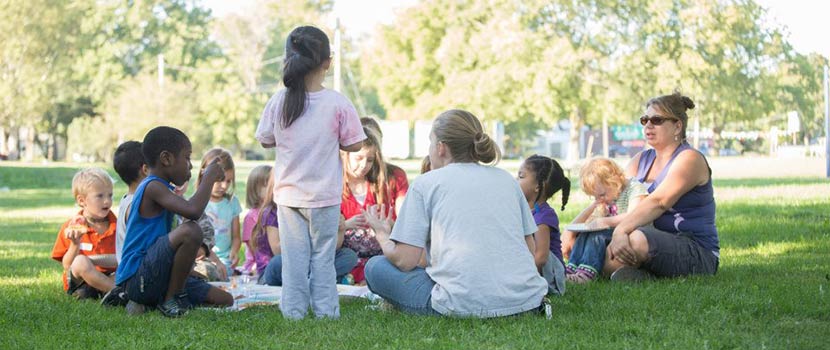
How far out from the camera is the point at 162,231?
5.85m

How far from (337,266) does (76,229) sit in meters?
1.74

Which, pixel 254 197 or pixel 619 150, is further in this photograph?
pixel 619 150

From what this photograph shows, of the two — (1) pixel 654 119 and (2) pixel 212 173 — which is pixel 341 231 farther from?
(1) pixel 654 119

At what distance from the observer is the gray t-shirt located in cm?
515

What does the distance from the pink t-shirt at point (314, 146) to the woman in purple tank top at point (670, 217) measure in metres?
2.13

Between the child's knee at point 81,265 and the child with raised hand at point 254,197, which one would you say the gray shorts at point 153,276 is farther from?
the child with raised hand at point 254,197

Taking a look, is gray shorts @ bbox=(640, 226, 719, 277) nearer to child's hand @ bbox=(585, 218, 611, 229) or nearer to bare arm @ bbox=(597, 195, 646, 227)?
bare arm @ bbox=(597, 195, 646, 227)

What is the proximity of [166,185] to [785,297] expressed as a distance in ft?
11.5

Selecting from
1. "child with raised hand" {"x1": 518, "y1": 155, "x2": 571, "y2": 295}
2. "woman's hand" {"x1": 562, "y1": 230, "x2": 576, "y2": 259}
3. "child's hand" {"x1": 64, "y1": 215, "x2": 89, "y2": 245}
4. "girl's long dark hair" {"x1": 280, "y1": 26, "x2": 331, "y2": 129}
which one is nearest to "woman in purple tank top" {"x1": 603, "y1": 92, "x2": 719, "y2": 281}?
"child with raised hand" {"x1": 518, "y1": 155, "x2": 571, "y2": 295}

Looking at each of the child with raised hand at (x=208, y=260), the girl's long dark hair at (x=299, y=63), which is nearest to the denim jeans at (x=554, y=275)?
the girl's long dark hair at (x=299, y=63)

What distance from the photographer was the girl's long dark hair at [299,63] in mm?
5539

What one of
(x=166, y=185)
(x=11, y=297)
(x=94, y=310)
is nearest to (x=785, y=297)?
(x=166, y=185)

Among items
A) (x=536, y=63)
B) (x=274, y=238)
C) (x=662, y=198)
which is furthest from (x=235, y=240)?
(x=536, y=63)

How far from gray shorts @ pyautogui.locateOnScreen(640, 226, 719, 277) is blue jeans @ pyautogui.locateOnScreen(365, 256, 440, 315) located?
191cm
